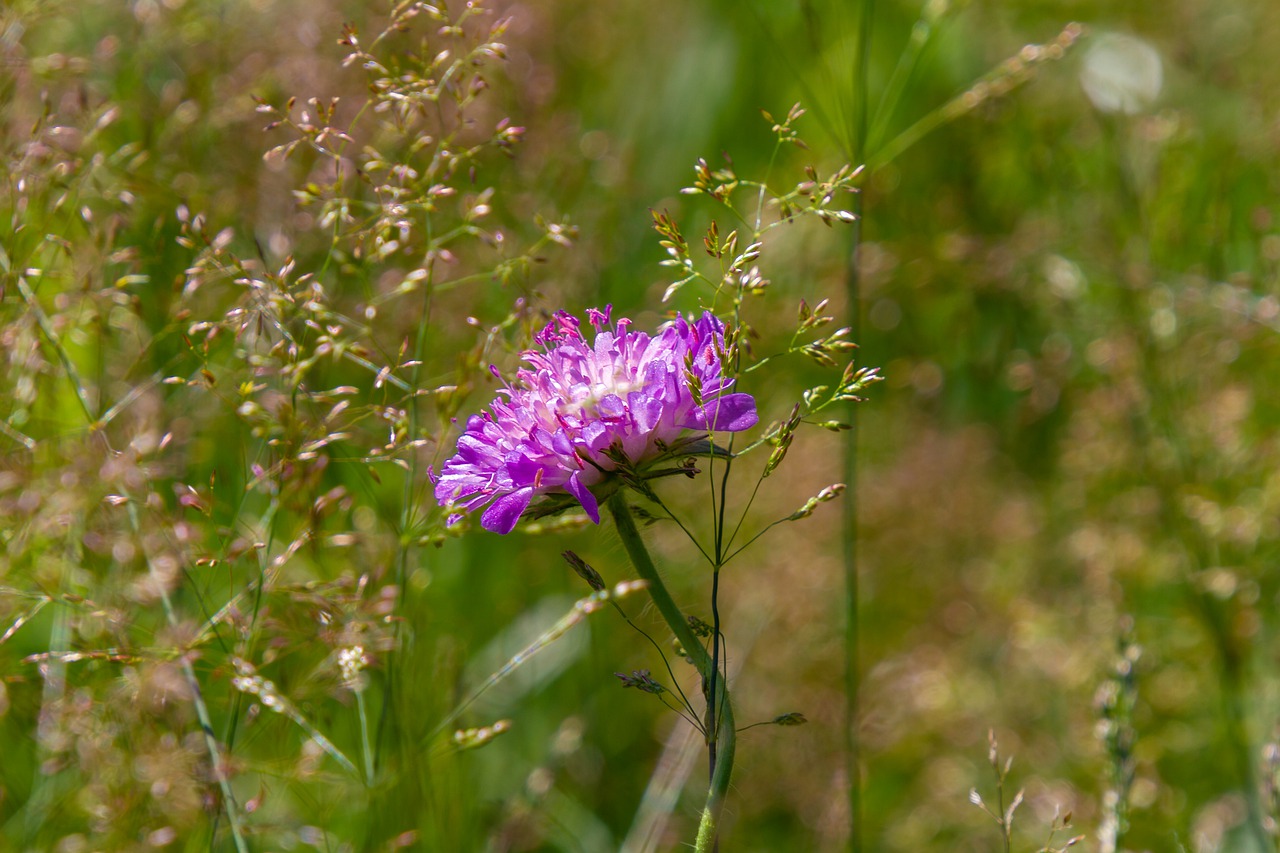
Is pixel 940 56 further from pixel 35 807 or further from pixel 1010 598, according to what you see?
pixel 35 807

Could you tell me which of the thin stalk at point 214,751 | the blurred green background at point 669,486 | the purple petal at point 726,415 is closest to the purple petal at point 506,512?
the purple petal at point 726,415

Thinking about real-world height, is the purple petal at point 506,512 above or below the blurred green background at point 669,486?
above

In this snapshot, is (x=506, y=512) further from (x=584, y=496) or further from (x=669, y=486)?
(x=669, y=486)

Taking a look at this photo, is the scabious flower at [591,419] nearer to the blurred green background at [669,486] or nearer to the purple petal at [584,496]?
the purple petal at [584,496]

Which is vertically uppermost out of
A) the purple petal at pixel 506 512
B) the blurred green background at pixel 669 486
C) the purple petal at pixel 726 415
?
the purple petal at pixel 726 415

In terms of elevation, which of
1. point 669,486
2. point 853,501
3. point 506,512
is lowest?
point 669,486

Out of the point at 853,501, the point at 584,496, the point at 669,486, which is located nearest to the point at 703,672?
the point at 584,496
